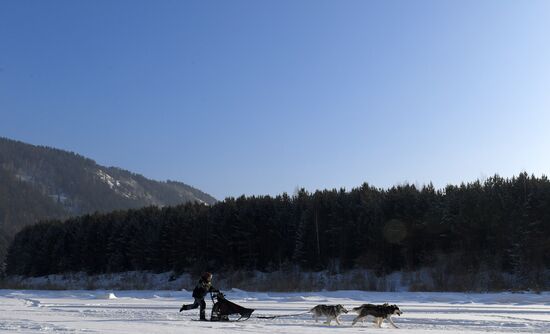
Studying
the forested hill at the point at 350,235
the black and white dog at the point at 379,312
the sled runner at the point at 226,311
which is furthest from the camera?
the forested hill at the point at 350,235

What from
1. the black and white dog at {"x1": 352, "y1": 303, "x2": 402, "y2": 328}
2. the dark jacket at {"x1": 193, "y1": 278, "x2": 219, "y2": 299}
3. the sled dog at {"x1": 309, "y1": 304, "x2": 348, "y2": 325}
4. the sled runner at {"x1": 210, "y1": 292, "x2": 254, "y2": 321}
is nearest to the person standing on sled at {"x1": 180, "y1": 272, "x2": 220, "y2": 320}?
the dark jacket at {"x1": 193, "y1": 278, "x2": 219, "y2": 299}

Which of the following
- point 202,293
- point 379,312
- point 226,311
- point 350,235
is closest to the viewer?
point 379,312

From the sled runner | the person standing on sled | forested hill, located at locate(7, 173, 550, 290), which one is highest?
forested hill, located at locate(7, 173, 550, 290)

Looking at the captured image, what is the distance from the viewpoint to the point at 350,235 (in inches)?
1812

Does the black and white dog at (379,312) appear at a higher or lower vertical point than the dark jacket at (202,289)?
lower

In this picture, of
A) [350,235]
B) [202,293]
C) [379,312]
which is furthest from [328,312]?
[350,235]

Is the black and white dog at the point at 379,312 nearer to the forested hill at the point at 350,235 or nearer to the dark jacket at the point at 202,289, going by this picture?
the dark jacket at the point at 202,289

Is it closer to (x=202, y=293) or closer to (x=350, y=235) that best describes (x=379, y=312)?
(x=202, y=293)

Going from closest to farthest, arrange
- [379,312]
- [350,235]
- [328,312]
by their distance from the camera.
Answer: [379,312]
[328,312]
[350,235]

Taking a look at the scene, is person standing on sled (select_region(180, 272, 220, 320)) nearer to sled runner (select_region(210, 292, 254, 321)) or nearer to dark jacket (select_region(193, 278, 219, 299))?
dark jacket (select_region(193, 278, 219, 299))

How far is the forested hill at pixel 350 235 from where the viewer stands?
123ft

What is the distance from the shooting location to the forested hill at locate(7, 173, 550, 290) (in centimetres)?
3744

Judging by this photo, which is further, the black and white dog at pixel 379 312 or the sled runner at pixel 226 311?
the sled runner at pixel 226 311

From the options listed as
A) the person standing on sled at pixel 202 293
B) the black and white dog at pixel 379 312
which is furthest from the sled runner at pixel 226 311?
the black and white dog at pixel 379 312
